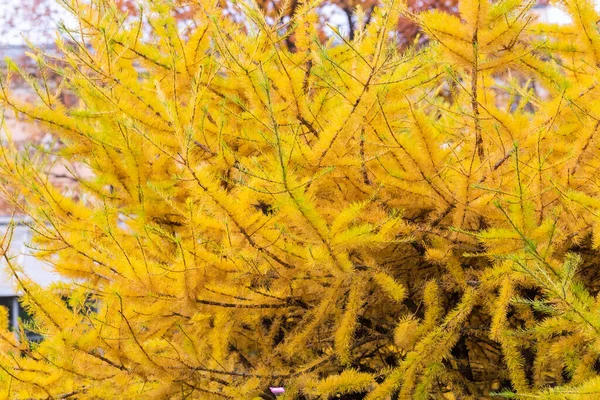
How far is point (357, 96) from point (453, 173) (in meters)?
0.45

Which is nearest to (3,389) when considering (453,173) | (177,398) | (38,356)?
(38,356)

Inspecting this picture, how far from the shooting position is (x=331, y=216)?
6.37ft

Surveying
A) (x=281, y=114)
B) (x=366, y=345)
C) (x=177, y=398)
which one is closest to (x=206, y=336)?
(x=177, y=398)

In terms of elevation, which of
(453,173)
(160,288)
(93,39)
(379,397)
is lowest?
(379,397)

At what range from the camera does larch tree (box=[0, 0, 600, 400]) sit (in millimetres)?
1657

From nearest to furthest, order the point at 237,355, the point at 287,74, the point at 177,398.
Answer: the point at 287,74 < the point at 177,398 < the point at 237,355

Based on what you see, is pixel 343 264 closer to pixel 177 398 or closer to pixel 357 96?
pixel 357 96

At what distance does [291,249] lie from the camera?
170 cm

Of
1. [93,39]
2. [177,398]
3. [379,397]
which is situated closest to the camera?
[379,397]

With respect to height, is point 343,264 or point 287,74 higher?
point 287,74

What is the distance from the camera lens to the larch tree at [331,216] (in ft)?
5.44

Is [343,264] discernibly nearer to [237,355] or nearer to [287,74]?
[287,74]

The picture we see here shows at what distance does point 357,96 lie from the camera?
1.67m

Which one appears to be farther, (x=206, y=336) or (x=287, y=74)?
(x=206, y=336)
